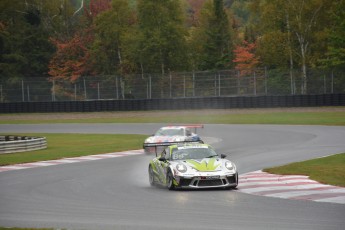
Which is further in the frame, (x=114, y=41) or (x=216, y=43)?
(x=216, y=43)

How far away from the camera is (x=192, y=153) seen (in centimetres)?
1767

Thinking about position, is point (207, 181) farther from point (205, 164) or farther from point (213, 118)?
point (213, 118)

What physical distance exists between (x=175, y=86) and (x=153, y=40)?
13.4 metres

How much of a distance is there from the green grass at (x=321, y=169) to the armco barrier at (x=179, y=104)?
31.3 m

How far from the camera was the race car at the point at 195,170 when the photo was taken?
643 inches

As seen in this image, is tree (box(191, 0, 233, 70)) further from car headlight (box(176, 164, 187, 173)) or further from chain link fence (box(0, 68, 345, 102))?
car headlight (box(176, 164, 187, 173))

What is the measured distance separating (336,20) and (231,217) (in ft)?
174

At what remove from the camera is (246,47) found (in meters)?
82.8

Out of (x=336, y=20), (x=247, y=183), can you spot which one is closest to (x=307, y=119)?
(x=336, y=20)

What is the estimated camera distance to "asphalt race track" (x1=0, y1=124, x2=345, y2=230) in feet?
39.1

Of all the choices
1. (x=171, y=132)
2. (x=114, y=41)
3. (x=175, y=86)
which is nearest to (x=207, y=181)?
(x=171, y=132)

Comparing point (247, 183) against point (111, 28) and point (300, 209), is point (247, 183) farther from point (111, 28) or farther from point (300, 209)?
point (111, 28)

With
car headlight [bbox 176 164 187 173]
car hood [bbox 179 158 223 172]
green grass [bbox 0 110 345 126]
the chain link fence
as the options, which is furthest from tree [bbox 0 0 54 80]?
car headlight [bbox 176 164 187 173]

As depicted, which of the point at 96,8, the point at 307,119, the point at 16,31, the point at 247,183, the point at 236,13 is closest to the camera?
the point at 247,183
